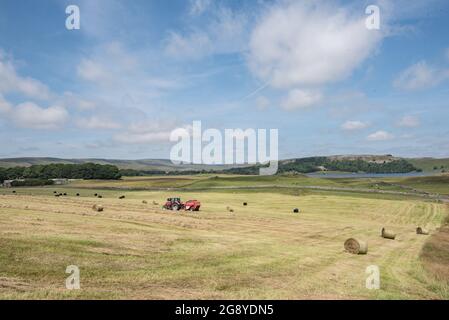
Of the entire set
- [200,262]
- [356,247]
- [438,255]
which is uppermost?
[200,262]

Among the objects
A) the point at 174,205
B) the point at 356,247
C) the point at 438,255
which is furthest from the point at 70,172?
the point at 438,255

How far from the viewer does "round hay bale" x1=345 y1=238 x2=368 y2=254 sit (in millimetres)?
26167

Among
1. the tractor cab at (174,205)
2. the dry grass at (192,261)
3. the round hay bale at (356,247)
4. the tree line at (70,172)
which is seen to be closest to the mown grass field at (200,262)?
the dry grass at (192,261)

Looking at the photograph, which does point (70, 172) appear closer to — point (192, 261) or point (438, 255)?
point (192, 261)

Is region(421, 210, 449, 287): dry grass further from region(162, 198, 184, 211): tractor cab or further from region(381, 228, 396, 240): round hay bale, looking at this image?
region(162, 198, 184, 211): tractor cab

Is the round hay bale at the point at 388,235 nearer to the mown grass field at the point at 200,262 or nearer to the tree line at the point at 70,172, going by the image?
the mown grass field at the point at 200,262

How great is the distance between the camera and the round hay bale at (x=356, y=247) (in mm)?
26167

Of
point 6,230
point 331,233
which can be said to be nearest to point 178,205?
point 331,233

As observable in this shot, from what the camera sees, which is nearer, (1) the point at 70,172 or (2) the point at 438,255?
(2) the point at 438,255

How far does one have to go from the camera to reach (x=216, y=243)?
85.3ft

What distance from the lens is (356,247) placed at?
26344mm

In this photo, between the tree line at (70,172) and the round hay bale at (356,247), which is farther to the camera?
the tree line at (70,172)

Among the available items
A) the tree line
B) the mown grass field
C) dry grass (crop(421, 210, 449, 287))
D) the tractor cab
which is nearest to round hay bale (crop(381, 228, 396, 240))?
the mown grass field
